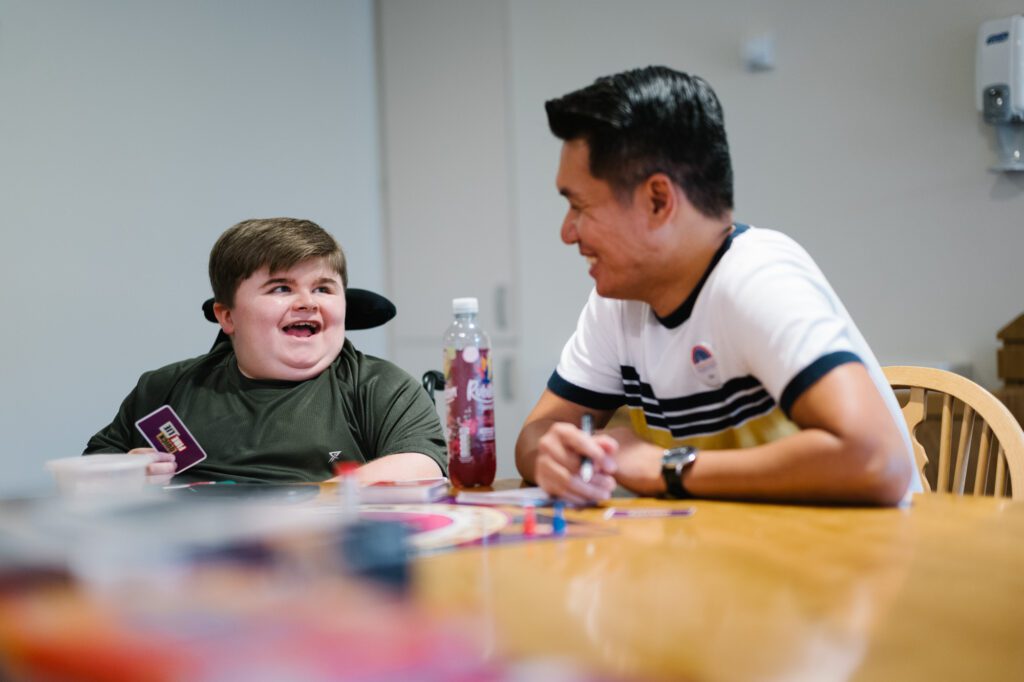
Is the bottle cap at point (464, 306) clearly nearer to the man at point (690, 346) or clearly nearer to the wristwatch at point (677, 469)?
the man at point (690, 346)

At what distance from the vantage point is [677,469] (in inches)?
48.2

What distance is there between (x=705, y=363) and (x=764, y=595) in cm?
65

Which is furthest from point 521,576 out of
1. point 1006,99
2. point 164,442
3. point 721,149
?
point 1006,99

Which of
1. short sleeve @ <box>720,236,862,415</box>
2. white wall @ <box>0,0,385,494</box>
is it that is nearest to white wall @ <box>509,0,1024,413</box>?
white wall @ <box>0,0,385,494</box>

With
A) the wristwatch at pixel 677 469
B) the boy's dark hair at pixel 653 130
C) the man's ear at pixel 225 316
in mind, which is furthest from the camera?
the man's ear at pixel 225 316

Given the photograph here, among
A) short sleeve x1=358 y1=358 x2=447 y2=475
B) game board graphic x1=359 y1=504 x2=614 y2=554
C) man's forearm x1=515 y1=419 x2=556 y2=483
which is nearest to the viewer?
game board graphic x1=359 y1=504 x2=614 y2=554

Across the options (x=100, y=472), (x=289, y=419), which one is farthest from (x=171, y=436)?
(x=100, y=472)

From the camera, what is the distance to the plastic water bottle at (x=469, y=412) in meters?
1.44

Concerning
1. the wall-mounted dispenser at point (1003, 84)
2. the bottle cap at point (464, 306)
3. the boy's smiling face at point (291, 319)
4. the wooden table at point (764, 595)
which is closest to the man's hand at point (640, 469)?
the wooden table at point (764, 595)

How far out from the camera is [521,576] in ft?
2.80

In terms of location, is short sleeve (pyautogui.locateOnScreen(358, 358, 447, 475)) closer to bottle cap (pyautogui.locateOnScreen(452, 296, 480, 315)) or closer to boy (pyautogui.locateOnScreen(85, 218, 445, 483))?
boy (pyautogui.locateOnScreen(85, 218, 445, 483))

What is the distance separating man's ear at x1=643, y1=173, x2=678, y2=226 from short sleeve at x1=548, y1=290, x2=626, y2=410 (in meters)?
0.21

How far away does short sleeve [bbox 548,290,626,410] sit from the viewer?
62.1 inches

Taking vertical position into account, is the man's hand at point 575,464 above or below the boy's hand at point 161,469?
above
